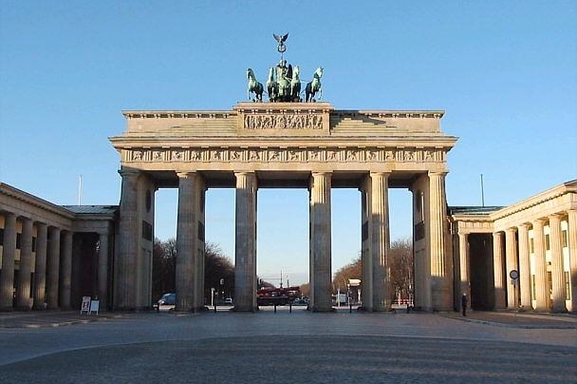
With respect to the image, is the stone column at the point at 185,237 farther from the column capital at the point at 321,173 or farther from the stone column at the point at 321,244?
the stone column at the point at 321,244

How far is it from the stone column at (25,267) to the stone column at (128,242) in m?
7.66

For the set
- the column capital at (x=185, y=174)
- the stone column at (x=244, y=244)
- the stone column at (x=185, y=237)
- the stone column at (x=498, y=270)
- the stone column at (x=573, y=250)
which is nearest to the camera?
the stone column at (x=573, y=250)

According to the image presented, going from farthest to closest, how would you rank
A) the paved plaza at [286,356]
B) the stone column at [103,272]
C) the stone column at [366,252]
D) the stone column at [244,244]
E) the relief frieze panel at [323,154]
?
the stone column at [103,272] < the stone column at [366,252] < the relief frieze panel at [323,154] < the stone column at [244,244] < the paved plaza at [286,356]

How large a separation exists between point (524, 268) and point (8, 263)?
41.0 m

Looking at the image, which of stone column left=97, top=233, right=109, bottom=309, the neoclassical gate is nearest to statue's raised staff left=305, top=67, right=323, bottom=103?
the neoclassical gate

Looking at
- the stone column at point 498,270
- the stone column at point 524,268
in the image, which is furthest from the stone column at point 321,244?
the stone column at point 524,268

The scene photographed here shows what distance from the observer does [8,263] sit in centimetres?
5700

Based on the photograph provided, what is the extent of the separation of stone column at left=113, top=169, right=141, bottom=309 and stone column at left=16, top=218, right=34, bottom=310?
766 centimetres

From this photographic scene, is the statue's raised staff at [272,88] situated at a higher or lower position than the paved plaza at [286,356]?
higher

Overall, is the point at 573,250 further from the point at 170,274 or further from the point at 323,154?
the point at 170,274

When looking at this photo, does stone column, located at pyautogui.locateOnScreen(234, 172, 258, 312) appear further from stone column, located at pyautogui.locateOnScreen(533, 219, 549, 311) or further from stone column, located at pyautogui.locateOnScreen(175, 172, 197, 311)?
stone column, located at pyautogui.locateOnScreen(533, 219, 549, 311)

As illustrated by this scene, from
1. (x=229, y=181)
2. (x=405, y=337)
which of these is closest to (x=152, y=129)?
(x=229, y=181)

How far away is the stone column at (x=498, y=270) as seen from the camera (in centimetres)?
6850

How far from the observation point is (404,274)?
133000mm
